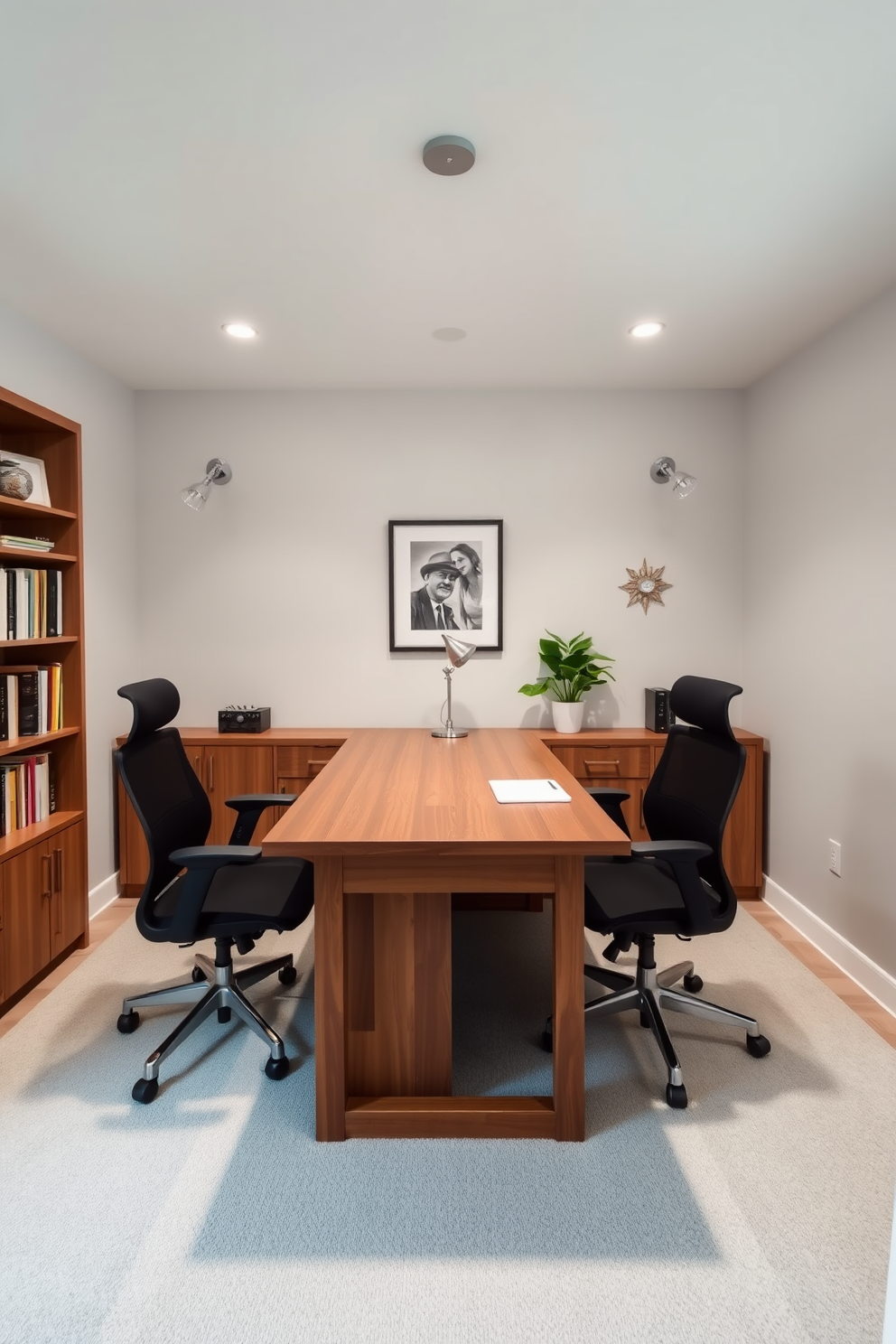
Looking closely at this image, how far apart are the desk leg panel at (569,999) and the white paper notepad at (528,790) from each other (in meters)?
0.36

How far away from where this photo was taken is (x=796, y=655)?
3.39m

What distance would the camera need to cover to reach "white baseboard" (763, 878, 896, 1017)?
8.78 feet

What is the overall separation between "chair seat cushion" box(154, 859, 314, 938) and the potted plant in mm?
1727

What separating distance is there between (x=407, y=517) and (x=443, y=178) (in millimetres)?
2091

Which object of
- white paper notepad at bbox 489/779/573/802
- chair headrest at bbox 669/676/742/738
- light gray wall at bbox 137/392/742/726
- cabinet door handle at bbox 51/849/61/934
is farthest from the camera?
light gray wall at bbox 137/392/742/726

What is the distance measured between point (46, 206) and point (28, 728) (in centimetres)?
179

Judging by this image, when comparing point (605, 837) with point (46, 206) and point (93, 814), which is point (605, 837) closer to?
point (46, 206)

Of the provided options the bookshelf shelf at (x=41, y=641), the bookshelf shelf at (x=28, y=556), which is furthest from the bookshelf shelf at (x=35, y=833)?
the bookshelf shelf at (x=28, y=556)

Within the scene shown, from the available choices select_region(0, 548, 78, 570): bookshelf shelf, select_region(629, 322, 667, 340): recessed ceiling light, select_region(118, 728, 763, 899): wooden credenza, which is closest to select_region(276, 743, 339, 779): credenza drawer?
select_region(118, 728, 763, 899): wooden credenza

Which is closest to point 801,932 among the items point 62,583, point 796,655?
point 796,655

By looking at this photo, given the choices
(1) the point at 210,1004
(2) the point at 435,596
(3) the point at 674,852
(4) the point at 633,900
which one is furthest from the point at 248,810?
(2) the point at 435,596

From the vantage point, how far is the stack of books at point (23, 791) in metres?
2.72

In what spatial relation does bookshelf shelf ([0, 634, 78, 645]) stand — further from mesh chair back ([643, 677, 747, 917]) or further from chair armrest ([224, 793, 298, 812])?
mesh chair back ([643, 677, 747, 917])

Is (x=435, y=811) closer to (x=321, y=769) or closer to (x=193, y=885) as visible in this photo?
(x=193, y=885)
